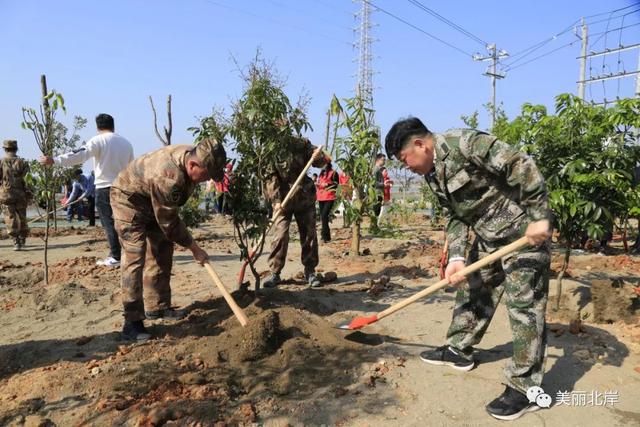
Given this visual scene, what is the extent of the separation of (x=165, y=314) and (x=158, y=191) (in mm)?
1506

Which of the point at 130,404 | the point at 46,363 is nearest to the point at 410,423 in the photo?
the point at 130,404

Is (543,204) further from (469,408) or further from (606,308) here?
(606,308)

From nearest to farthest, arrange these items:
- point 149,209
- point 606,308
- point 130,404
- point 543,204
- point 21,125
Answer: point 543,204, point 130,404, point 149,209, point 606,308, point 21,125

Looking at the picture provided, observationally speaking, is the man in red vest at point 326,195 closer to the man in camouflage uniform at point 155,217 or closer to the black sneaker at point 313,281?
the black sneaker at point 313,281

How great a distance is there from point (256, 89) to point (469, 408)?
3.12 metres

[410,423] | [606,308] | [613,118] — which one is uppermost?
[613,118]

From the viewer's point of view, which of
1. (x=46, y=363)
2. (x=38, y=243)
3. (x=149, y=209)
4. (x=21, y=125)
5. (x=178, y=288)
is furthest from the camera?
(x=38, y=243)

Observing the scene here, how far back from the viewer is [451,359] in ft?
11.5

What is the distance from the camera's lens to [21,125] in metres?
5.38

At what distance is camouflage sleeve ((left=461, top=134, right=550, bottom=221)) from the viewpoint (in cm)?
272

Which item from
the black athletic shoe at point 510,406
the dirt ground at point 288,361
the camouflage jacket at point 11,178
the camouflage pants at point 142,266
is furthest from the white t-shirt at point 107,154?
the black athletic shoe at point 510,406

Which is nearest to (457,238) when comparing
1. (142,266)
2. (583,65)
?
(142,266)

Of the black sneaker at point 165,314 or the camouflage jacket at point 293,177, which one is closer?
the black sneaker at point 165,314

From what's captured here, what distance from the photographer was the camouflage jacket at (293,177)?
4.83m
